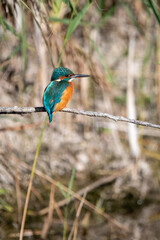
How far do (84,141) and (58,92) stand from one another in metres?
2.16

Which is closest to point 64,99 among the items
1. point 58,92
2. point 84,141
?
point 58,92

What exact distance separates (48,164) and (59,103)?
74.4 inches

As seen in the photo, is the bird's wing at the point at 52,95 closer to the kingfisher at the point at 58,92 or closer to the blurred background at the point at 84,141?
the kingfisher at the point at 58,92

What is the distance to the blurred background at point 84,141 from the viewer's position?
2.82 metres

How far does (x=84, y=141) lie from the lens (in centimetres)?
399

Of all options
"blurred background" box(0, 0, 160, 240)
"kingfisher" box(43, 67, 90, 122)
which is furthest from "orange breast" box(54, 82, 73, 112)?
"blurred background" box(0, 0, 160, 240)

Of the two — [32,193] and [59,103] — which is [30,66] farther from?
[59,103]

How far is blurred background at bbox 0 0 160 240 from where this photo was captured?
111 inches

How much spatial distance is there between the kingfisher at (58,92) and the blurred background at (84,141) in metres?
0.69

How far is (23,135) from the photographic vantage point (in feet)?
11.8

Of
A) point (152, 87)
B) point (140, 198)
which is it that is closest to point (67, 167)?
point (140, 198)

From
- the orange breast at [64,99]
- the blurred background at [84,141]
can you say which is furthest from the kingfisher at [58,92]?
the blurred background at [84,141]

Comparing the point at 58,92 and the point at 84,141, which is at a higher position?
the point at 58,92

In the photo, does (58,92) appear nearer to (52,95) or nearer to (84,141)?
(52,95)
